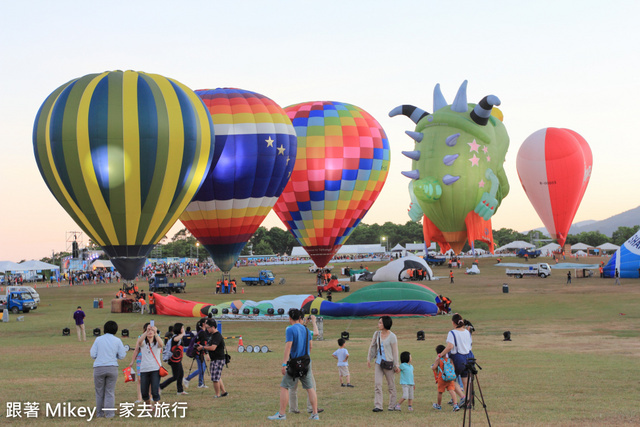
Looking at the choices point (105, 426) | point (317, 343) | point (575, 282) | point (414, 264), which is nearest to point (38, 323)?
point (317, 343)

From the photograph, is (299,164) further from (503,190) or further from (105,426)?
(105,426)

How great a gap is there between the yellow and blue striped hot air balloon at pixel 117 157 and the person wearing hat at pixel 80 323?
5.15m

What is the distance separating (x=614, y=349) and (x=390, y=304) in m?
11.2

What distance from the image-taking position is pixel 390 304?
1115 inches

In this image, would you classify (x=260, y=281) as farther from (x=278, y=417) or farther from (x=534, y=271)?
(x=278, y=417)

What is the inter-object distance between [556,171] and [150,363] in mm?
59883

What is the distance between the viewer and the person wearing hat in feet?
74.8

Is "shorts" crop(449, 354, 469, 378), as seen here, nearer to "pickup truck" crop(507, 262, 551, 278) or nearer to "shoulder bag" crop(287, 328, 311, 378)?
"shoulder bag" crop(287, 328, 311, 378)

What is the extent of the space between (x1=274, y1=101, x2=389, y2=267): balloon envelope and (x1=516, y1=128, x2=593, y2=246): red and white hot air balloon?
25546 mm

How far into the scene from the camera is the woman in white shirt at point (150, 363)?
1034 centimetres

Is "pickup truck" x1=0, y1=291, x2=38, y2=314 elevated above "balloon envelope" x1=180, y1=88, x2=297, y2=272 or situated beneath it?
situated beneath

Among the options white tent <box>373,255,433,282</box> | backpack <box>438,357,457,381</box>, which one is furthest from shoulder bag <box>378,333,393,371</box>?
white tent <box>373,255,433,282</box>

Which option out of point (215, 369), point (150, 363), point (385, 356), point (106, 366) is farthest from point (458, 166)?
point (106, 366)

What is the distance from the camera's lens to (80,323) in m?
23.0
